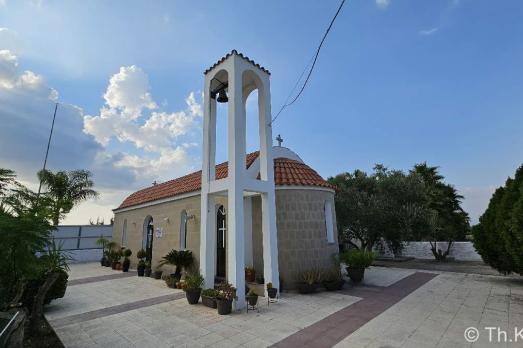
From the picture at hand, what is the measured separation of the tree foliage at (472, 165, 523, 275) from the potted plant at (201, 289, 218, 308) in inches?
349

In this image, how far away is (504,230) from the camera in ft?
29.2

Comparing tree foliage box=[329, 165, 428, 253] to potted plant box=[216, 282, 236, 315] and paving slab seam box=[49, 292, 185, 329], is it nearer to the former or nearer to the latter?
potted plant box=[216, 282, 236, 315]

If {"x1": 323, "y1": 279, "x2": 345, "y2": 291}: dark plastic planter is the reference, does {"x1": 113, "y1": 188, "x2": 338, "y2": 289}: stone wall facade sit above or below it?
above

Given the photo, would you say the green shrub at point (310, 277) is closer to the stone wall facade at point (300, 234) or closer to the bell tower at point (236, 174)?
the stone wall facade at point (300, 234)

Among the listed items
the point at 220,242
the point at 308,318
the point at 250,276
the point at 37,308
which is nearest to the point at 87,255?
the point at 220,242

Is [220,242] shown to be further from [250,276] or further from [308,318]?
[308,318]

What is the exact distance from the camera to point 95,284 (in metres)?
11.3

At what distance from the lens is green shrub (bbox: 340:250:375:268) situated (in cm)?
1039

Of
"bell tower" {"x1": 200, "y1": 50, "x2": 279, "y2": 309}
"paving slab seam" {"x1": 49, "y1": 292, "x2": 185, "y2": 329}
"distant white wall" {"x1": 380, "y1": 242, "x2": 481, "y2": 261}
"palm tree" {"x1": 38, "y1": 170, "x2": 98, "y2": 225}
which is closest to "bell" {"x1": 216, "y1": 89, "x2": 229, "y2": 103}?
"bell tower" {"x1": 200, "y1": 50, "x2": 279, "y2": 309}

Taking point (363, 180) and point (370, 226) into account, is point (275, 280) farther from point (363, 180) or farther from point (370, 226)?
point (363, 180)

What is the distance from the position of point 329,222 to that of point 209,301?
5742 millimetres

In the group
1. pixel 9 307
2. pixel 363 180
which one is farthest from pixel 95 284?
pixel 363 180

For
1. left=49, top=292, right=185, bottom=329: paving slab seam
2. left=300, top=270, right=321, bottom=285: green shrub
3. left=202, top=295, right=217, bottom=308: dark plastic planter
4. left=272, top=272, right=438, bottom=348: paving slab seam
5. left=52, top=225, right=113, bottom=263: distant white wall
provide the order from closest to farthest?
left=272, top=272, right=438, bottom=348: paving slab seam → left=49, top=292, right=185, bottom=329: paving slab seam → left=202, top=295, right=217, bottom=308: dark plastic planter → left=300, top=270, right=321, bottom=285: green shrub → left=52, top=225, right=113, bottom=263: distant white wall

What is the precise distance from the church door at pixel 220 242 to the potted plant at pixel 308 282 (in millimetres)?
3263
